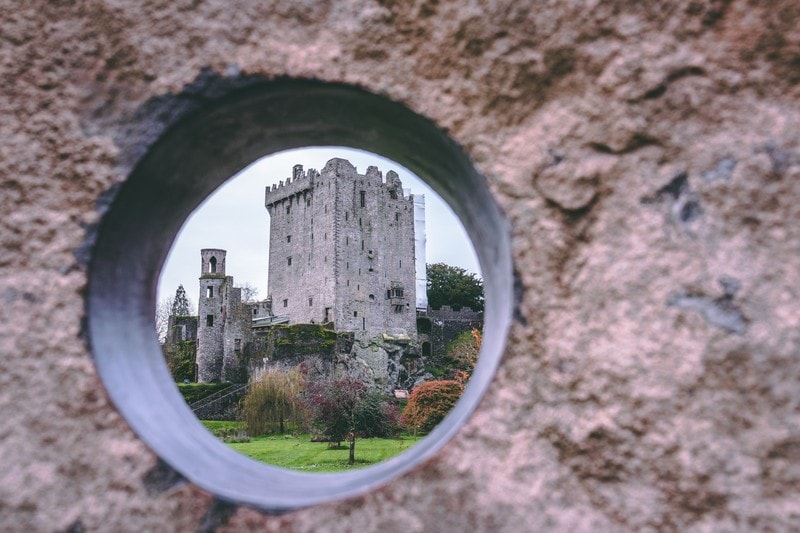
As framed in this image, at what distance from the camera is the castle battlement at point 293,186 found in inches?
1960

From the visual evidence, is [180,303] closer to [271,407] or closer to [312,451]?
[271,407]

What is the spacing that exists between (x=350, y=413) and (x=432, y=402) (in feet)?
9.24

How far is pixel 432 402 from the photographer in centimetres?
2036

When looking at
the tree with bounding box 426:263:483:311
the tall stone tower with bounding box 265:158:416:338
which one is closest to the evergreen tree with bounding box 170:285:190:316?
the tall stone tower with bounding box 265:158:416:338

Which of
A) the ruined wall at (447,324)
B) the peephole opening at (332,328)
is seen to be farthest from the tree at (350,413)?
the ruined wall at (447,324)

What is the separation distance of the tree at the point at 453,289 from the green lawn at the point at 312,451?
32745mm

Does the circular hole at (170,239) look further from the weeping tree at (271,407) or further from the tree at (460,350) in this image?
the tree at (460,350)


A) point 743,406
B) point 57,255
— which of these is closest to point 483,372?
point 743,406

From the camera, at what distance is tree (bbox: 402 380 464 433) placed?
20156 mm

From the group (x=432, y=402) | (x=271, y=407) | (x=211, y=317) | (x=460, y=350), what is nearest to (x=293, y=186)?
(x=211, y=317)

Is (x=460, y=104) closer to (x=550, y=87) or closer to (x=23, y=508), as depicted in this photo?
(x=550, y=87)

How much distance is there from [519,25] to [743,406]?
43.8 inches

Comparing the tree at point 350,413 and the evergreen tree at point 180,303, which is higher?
the evergreen tree at point 180,303

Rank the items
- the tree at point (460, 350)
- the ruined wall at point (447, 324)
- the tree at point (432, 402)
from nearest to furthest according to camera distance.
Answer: the tree at point (432, 402) < the tree at point (460, 350) < the ruined wall at point (447, 324)
